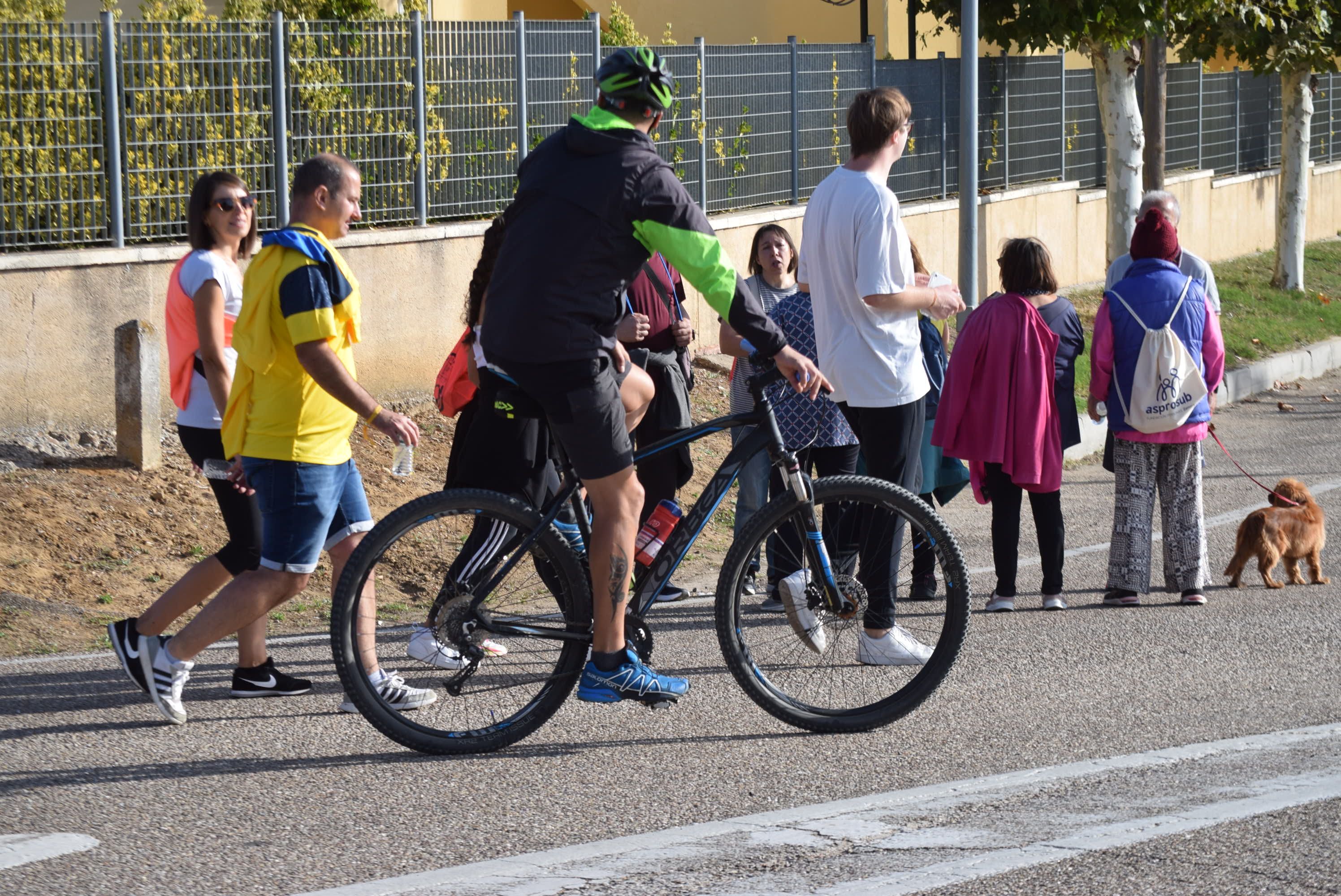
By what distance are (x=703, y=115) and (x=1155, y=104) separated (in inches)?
251

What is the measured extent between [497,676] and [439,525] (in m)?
0.51

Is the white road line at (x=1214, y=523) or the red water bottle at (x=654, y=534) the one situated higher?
the red water bottle at (x=654, y=534)

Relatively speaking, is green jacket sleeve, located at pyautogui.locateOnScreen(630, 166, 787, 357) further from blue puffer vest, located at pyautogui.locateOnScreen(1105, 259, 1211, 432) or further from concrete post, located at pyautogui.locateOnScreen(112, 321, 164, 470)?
concrete post, located at pyautogui.locateOnScreen(112, 321, 164, 470)

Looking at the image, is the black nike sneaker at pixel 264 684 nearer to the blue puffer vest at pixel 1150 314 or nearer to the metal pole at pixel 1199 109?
the blue puffer vest at pixel 1150 314

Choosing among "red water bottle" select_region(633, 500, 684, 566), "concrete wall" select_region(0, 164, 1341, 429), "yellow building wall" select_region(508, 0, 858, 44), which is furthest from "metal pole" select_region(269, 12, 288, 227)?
"yellow building wall" select_region(508, 0, 858, 44)

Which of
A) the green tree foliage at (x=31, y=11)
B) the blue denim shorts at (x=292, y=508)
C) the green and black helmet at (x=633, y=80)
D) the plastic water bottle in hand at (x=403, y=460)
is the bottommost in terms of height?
the blue denim shorts at (x=292, y=508)

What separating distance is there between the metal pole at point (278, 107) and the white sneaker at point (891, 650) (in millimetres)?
6757

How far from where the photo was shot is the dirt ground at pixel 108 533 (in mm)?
7383

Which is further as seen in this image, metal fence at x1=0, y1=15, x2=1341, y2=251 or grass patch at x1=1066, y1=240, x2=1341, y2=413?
grass patch at x1=1066, y1=240, x2=1341, y2=413

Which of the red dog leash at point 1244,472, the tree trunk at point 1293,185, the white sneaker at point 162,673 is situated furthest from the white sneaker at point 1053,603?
the tree trunk at point 1293,185

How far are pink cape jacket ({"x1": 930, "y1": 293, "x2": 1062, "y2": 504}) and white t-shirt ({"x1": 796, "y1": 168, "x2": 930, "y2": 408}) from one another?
122 centimetres

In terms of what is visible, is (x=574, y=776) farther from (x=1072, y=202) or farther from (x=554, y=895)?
(x=1072, y=202)

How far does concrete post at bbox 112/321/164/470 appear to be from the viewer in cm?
945

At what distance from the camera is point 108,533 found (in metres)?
8.54
